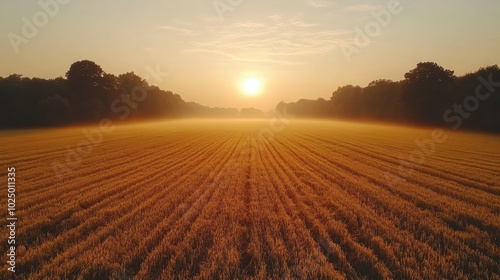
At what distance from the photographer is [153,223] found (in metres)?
7.79

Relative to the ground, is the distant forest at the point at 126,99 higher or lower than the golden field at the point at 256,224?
higher

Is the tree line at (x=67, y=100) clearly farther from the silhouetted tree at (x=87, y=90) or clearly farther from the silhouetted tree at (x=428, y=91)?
the silhouetted tree at (x=428, y=91)

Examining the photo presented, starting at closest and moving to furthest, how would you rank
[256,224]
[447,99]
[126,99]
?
[256,224]
[447,99]
[126,99]

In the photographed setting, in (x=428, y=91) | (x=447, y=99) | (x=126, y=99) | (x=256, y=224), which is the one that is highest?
(x=428, y=91)

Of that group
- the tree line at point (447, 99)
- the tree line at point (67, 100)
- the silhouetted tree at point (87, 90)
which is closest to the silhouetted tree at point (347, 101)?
the tree line at point (447, 99)

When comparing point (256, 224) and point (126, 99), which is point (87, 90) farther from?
point (256, 224)

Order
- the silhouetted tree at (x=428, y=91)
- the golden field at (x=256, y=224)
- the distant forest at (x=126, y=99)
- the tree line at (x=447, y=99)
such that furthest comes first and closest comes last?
the silhouetted tree at (x=428, y=91) → the distant forest at (x=126, y=99) → the tree line at (x=447, y=99) → the golden field at (x=256, y=224)

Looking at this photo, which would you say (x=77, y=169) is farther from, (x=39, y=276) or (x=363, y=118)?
(x=363, y=118)

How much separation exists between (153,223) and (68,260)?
230 centimetres

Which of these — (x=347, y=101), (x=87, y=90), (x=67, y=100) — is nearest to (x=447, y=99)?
(x=347, y=101)

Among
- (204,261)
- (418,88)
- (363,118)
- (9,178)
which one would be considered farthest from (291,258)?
(363,118)

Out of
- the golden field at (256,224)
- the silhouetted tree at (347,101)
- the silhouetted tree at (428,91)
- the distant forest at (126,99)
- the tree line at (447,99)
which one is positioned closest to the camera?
the golden field at (256,224)

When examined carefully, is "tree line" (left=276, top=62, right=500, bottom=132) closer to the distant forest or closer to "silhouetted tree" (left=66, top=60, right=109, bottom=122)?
the distant forest

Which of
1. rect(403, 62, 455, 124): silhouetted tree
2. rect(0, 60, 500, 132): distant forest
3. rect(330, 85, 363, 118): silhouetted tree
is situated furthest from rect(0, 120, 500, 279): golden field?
rect(330, 85, 363, 118): silhouetted tree
